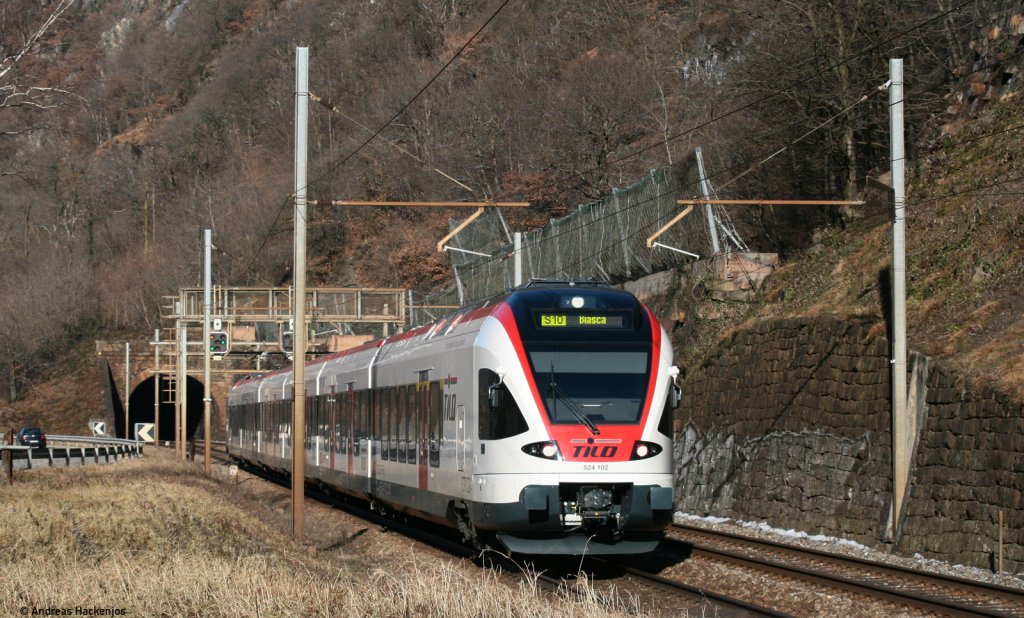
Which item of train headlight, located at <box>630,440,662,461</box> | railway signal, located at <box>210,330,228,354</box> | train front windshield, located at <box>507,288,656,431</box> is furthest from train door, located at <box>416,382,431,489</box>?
railway signal, located at <box>210,330,228,354</box>

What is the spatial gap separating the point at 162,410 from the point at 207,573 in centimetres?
8470

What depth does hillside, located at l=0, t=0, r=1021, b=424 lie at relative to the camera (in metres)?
22.9

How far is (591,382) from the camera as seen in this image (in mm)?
16109

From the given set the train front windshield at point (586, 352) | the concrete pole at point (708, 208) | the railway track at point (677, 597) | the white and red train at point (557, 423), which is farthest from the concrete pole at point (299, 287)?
the concrete pole at point (708, 208)

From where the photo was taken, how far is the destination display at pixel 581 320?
16.5m

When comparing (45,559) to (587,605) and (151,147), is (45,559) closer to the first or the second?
(587,605)

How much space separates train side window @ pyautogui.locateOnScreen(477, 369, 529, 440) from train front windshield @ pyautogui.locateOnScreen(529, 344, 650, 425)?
0.37 m

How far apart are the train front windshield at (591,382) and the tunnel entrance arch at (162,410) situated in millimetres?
70689

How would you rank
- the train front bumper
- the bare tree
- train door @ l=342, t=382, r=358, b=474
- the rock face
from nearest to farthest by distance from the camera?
the bare tree → the train front bumper → the rock face → train door @ l=342, t=382, r=358, b=474

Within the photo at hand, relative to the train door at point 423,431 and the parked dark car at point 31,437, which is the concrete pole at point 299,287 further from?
the parked dark car at point 31,437

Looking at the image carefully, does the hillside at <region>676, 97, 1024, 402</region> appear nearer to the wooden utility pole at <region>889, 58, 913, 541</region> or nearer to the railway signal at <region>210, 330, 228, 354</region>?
the wooden utility pole at <region>889, 58, 913, 541</region>

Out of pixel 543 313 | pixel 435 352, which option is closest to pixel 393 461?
pixel 435 352

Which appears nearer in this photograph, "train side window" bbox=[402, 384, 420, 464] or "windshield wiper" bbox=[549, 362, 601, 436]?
"windshield wiper" bbox=[549, 362, 601, 436]

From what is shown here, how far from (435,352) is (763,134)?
18591mm
